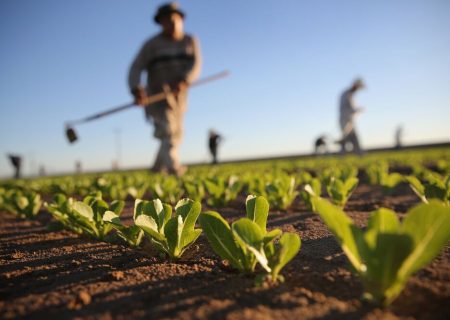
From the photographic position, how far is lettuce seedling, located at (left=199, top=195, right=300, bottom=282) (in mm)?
1022

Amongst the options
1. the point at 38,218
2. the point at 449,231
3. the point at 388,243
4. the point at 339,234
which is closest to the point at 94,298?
the point at 339,234

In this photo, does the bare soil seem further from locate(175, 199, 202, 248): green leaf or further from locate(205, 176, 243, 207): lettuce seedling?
locate(205, 176, 243, 207): lettuce seedling

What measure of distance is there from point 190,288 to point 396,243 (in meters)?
0.68

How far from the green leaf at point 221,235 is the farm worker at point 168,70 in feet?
18.4

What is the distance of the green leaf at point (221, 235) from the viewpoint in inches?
44.5

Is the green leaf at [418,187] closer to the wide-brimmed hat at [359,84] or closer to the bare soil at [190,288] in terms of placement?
the bare soil at [190,288]

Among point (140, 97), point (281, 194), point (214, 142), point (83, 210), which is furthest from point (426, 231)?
point (214, 142)

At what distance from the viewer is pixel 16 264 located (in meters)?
1.46

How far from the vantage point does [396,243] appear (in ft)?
2.50

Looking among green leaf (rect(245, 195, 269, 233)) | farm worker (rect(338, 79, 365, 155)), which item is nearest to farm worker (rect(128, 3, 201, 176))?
green leaf (rect(245, 195, 269, 233))

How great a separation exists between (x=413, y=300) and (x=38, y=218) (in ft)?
10.3

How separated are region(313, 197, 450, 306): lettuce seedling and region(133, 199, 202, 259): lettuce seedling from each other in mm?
607

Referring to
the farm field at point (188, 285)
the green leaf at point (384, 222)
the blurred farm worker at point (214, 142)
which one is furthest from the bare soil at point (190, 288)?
the blurred farm worker at point (214, 142)

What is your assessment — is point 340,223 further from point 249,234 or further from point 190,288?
point 190,288
